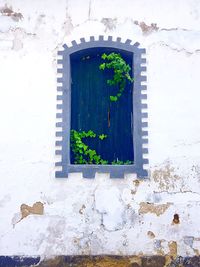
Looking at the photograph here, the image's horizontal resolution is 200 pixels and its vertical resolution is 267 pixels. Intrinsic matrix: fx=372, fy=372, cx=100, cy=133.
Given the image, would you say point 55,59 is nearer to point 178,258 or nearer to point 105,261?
point 105,261

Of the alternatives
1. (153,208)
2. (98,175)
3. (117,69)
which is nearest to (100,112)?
(117,69)

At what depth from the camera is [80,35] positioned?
210 inches

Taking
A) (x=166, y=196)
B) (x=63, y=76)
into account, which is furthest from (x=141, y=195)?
(x=63, y=76)

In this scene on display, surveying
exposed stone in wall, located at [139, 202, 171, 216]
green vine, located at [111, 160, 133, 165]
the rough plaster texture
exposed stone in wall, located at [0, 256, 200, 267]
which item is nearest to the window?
green vine, located at [111, 160, 133, 165]

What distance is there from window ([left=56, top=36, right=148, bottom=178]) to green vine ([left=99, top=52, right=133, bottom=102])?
0.06 m

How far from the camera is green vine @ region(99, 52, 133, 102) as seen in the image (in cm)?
532

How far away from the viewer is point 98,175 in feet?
16.3

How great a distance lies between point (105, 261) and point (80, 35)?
311cm

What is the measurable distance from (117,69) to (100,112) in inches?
26.1

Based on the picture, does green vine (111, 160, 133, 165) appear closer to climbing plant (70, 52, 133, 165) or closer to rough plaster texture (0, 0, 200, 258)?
climbing plant (70, 52, 133, 165)

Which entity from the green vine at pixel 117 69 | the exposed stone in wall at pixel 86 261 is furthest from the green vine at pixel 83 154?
the exposed stone in wall at pixel 86 261

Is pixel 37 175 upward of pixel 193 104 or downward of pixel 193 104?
downward

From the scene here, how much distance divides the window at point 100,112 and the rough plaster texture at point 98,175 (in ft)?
0.42

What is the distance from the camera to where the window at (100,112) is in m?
4.99
